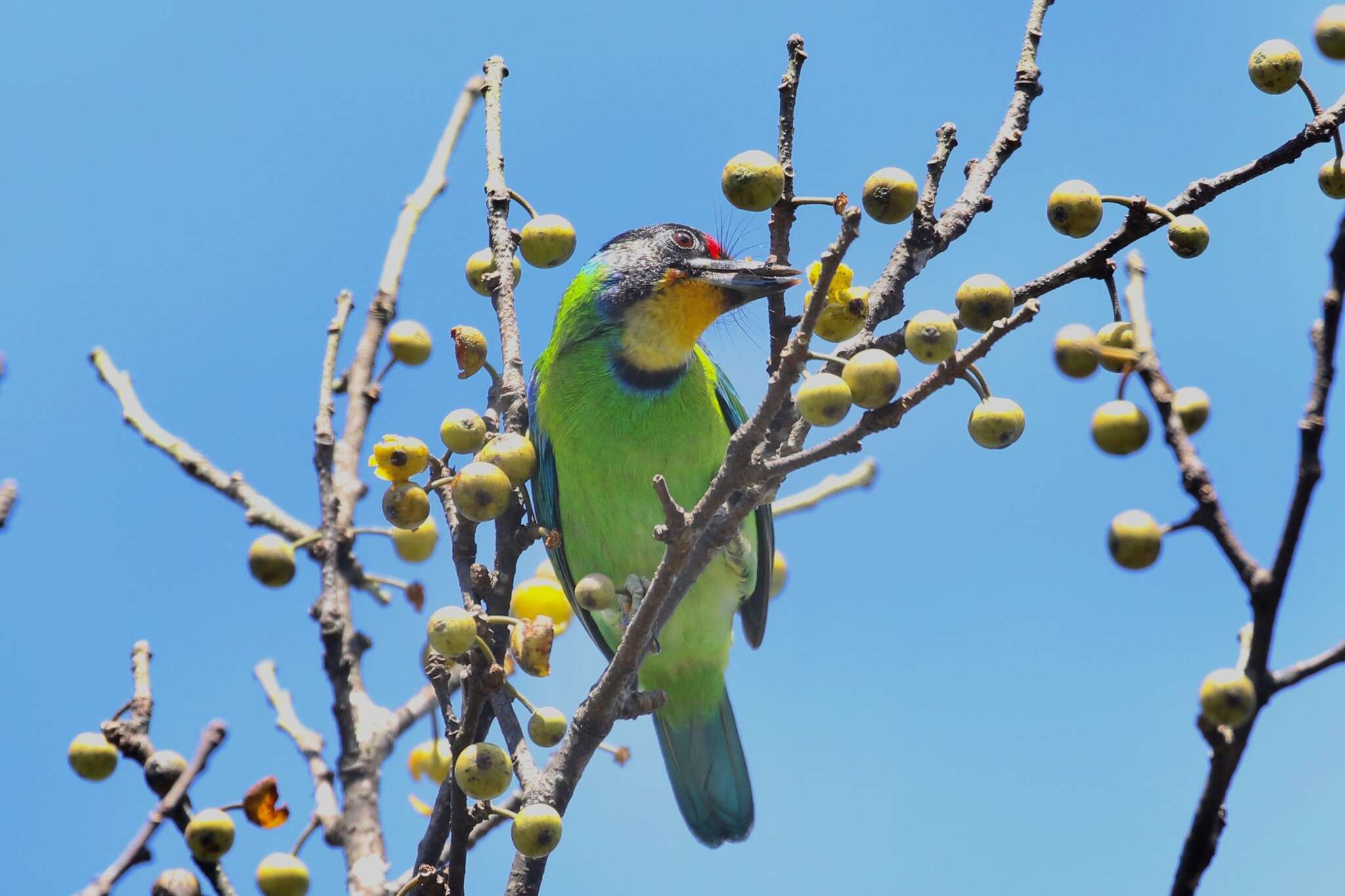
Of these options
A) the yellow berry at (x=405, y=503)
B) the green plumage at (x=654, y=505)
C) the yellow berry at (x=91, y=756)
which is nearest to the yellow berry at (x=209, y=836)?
the yellow berry at (x=91, y=756)

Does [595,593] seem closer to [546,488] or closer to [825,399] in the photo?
[825,399]

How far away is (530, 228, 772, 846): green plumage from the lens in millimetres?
5250

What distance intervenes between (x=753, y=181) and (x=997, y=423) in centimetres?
76

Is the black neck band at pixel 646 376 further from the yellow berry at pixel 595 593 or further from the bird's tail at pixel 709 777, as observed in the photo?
the yellow berry at pixel 595 593

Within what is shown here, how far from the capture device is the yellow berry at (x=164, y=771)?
282 cm

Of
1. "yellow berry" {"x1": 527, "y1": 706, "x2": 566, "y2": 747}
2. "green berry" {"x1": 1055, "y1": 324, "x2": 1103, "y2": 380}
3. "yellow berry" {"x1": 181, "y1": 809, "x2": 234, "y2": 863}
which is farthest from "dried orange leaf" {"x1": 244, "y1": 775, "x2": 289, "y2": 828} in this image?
"green berry" {"x1": 1055, "y1": 324, "x2": 1103, "y2": 380}

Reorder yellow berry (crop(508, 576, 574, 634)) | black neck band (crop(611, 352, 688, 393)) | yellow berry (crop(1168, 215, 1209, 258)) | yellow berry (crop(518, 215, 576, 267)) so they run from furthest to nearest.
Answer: black neck band (crop(611, 352, 688, 393)) < yellow berry (crop(508, 576, 574, 634)) < yellow berry (crop(518, 215, 576, 267)) < yellow berry (crop(1168, 215, 1209, 258))

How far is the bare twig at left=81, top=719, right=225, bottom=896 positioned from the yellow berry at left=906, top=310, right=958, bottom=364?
1.61 metres

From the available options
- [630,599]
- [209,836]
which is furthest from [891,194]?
[630,599]

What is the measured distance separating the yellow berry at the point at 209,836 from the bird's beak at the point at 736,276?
205cm

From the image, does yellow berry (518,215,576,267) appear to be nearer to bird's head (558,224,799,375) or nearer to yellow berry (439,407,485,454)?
yellow berry (439,407,485,454)

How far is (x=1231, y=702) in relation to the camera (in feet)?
5.41

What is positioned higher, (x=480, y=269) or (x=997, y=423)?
(x=480, y=269)

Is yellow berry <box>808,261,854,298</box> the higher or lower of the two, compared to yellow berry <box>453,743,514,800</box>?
higher
